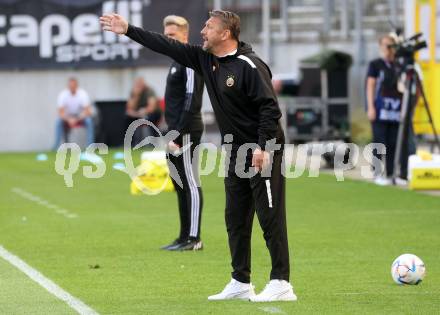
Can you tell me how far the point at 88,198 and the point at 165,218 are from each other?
9.35 feet

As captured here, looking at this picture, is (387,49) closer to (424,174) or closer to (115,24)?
(424,174)

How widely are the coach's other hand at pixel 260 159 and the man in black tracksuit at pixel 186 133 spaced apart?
3.11m

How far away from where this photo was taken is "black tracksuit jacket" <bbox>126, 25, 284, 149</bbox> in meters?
8.21

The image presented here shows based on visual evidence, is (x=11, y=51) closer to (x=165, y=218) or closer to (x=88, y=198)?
(x=88, y=198)

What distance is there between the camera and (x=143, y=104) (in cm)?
2841

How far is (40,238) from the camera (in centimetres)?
1227

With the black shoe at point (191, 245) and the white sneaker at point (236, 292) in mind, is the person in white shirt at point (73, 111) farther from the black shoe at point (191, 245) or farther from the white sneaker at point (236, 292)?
the white sneaker at point (236, 292)

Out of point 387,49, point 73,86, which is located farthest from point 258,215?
point 73,86

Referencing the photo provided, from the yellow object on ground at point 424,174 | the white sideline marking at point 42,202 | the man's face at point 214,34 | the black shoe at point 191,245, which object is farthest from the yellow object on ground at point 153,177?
the man's face at point 214,34

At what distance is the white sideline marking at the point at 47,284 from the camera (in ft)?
26.8

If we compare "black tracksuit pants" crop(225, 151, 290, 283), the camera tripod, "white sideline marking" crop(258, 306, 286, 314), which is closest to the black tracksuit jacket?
"black tracksuit pants" crop(225, 151, 290, 283)

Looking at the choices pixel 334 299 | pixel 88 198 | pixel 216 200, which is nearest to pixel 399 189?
pixel 216 200

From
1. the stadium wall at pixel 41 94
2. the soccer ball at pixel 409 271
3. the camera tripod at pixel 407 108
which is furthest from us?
the stadium wall at pixel 41 94

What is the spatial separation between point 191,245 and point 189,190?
52 centimetres
